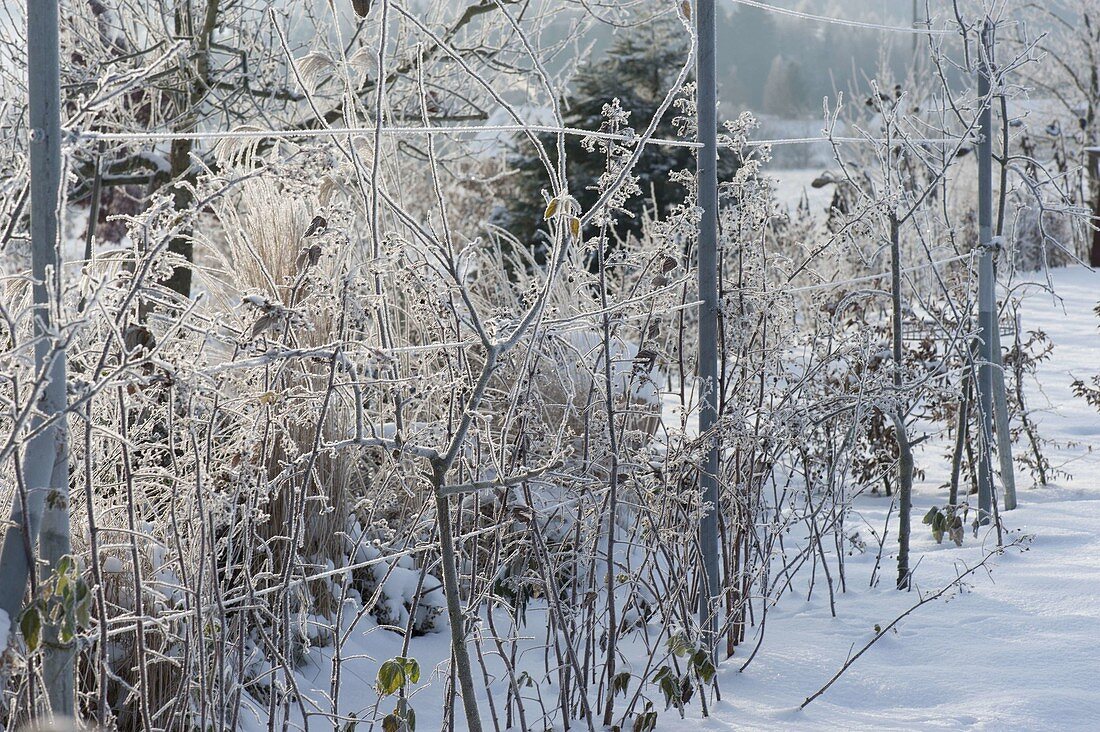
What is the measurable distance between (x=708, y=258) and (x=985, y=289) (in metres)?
1.75

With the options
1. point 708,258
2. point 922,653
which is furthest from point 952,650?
point 708,258

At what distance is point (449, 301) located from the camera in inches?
66.4

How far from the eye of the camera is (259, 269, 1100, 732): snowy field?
2215 millimetres

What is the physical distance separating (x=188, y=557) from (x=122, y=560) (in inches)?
14.0

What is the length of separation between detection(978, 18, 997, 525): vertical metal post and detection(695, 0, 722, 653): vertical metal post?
1542 millimetres

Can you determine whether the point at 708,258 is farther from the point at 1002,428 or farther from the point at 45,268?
the point at 1002,428

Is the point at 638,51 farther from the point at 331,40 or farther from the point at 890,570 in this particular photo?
the point at 890,570

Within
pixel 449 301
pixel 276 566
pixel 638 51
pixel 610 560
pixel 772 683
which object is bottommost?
pixel 772 683

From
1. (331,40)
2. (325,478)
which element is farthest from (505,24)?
(325,478)

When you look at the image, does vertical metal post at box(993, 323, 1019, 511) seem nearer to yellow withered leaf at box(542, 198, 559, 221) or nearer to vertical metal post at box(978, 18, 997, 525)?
vertical metal post at box(978, 18, 997, 525)

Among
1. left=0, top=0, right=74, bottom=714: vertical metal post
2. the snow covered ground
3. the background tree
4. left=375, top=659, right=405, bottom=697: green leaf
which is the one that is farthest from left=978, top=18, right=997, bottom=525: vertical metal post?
the background tree

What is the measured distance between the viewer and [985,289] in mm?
3775

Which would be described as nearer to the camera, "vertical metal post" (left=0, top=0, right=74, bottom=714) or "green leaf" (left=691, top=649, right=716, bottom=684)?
"vertical metal post" (left=0, top=0, right=74, bottom=714)

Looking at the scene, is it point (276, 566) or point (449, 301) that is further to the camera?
point (276, 566)
